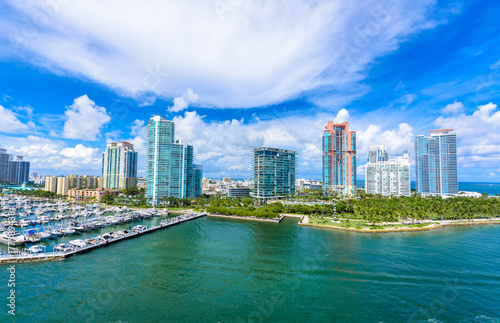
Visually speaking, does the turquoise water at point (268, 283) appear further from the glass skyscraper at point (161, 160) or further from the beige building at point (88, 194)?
the beige building at point (88, 194)

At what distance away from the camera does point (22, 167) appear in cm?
11650

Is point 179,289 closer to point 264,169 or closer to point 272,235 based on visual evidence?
point 272,235

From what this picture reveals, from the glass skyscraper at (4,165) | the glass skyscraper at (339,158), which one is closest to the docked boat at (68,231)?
the glass skyscraper at (339,158)

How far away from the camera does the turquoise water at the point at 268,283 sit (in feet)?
48.2

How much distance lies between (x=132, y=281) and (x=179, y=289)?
408cm

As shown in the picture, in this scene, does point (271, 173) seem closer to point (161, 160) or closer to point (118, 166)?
point (161, 160)

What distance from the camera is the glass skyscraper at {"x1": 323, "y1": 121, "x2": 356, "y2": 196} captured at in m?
92.4

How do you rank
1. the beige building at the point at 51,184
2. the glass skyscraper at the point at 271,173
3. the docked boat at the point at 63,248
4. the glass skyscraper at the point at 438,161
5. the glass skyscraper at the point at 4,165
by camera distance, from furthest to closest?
the glass skyscraper at the point at 4,165 < the beige building at the point at 51,184 < the glass skyscraper at the point at 438,161 < the glass skyscraper at the point at 271,173 < the docked boat at the point at 63,248

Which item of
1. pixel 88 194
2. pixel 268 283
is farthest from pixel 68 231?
pixel 88 194

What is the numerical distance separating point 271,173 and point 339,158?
33.7m

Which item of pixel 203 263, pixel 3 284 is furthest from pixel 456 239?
pixel 3 284

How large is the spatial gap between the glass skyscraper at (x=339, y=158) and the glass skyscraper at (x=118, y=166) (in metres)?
79.1

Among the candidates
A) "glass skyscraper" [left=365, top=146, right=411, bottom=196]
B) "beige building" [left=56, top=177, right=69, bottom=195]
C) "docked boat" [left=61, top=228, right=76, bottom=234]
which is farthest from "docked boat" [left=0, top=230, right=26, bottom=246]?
"glass skyscraper" [left=365, top=146, right=411, bottom=196]

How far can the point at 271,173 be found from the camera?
7612 cm
